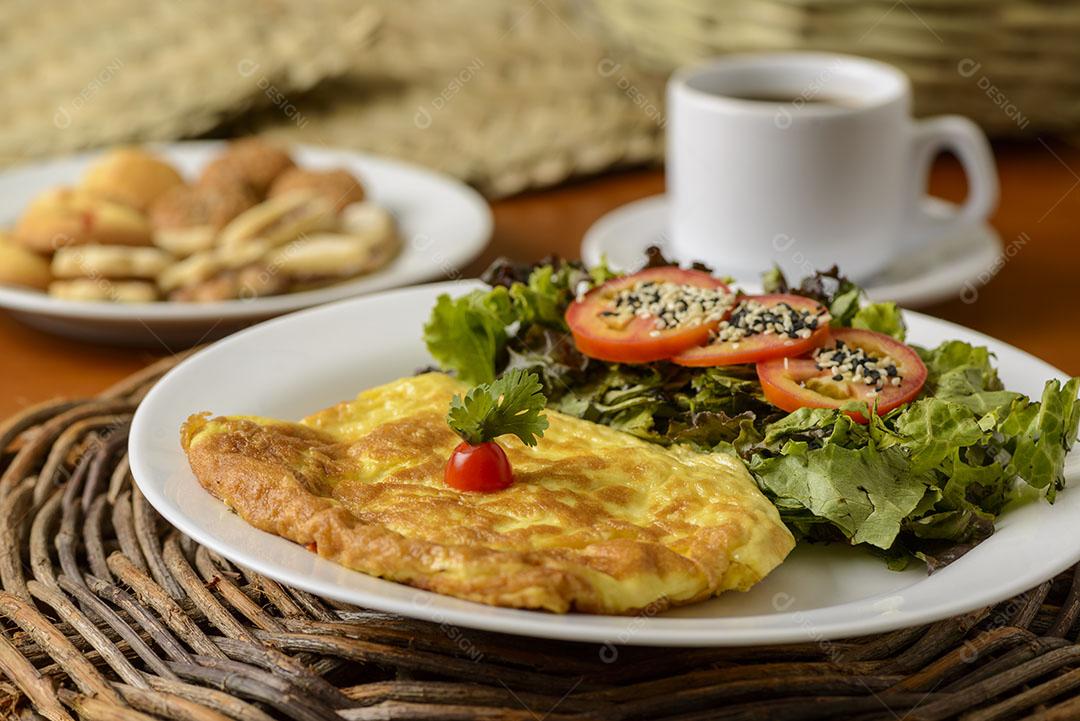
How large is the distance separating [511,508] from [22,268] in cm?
236

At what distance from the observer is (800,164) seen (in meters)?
3.89

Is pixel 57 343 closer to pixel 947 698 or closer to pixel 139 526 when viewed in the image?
pixel 139 526

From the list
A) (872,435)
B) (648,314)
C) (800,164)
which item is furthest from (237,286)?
(872,435)

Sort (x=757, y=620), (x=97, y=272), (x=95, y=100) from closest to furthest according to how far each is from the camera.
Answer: (x=757, y=620)
(x=97, y=272)
(x=95, y=100)

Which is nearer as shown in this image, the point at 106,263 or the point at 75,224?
the point at 106,263

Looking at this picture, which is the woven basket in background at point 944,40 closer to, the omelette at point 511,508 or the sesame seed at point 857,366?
the sesame seed at point 857,366

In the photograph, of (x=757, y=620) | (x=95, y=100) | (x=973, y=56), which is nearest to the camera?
(x=757, y=620)

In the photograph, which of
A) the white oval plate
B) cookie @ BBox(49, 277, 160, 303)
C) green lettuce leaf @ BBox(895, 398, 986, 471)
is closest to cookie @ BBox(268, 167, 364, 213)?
cookie @ BBox(49, 277, 160, 303)

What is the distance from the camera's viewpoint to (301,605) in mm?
A: 2414

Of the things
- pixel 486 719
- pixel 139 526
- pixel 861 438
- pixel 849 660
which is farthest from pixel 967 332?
pixel 139 526

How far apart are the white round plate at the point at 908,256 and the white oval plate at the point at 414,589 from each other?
0.76 m

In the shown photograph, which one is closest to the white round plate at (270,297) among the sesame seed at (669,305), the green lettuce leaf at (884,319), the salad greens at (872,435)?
the salad greens at (872,435)

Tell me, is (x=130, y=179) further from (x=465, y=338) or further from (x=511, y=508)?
(x=511, y=508)

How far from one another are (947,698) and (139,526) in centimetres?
164
